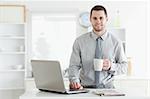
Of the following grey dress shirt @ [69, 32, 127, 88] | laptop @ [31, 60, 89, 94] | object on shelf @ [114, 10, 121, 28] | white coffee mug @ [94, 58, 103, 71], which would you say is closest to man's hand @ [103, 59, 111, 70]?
white coffee mug @ [94, 58, 103, 71]

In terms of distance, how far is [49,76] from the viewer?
2381 millimetres

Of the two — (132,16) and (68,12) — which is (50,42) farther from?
(132,16)

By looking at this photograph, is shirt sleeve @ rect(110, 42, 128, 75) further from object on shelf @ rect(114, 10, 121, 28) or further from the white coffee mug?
object on shelf @ rect(114, 10, 121, 28)

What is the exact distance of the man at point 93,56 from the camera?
9.36 feet

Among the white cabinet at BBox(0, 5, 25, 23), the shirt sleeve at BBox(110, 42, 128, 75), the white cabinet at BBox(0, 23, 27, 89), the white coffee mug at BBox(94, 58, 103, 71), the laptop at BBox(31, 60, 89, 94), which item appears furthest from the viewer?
the white cabinet at BBox(0, 23, 27, 89)

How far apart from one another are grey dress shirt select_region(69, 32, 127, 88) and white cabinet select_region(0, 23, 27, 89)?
2.65 metres

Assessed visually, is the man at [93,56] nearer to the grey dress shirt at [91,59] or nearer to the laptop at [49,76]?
the grey dress shirt at [91,59]

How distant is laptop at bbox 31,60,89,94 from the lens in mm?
2301

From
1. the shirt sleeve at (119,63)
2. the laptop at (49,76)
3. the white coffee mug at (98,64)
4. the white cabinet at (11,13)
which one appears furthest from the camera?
→ the white cabinet at (11,13)

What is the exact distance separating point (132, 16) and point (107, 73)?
297 cm

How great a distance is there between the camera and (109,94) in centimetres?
224

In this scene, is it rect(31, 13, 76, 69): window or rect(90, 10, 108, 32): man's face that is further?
rect(31, 13, 76, 69): window

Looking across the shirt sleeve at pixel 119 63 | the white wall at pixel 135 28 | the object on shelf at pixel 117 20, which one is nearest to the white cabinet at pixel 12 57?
the white wall at pixel 135 28

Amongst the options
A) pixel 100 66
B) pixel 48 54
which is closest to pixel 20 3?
pixel 48 54
